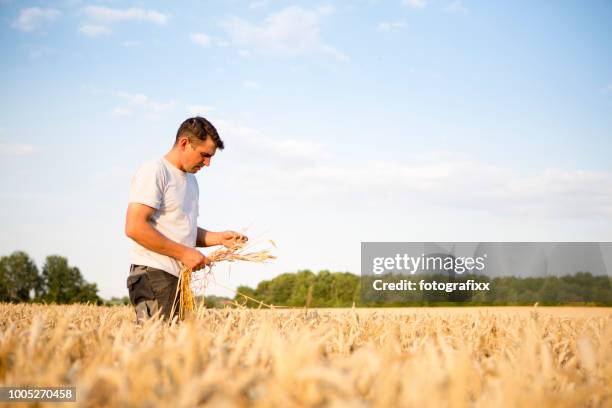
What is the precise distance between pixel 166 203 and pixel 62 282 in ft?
129

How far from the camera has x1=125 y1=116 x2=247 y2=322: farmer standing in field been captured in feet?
14.4

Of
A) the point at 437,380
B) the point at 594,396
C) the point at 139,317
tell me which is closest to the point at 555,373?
the point at 594,396

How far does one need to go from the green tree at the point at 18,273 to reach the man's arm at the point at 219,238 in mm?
41941

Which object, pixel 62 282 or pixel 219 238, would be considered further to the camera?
pixel 62 282

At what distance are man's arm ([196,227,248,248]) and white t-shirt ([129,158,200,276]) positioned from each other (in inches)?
13.9

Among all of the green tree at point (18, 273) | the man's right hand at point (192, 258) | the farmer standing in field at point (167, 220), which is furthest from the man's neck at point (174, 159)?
the green tree at point (18, 273)

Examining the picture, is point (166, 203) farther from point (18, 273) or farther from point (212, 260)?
point (18, 273)

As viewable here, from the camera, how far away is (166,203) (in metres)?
4.71

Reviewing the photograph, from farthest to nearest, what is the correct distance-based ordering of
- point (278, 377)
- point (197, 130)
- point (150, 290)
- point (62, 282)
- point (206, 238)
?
point (62, 282)
point (206, 238)
point (197, 130)
point (150, 290)
point (278, 377)

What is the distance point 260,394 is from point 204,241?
4055mm

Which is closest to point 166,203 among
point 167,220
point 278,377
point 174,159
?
point 167,220

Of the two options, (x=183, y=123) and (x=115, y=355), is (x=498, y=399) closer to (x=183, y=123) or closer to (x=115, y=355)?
(x=115, y=355)

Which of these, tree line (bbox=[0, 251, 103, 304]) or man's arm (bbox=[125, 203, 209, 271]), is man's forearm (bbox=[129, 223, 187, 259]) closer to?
man's arm (bbox=[125, 203, 209, 271])

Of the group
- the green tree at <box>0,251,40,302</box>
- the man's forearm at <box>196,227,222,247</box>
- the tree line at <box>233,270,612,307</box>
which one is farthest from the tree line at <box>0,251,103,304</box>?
the man's forearm at <box>196,227,222,247</box>
